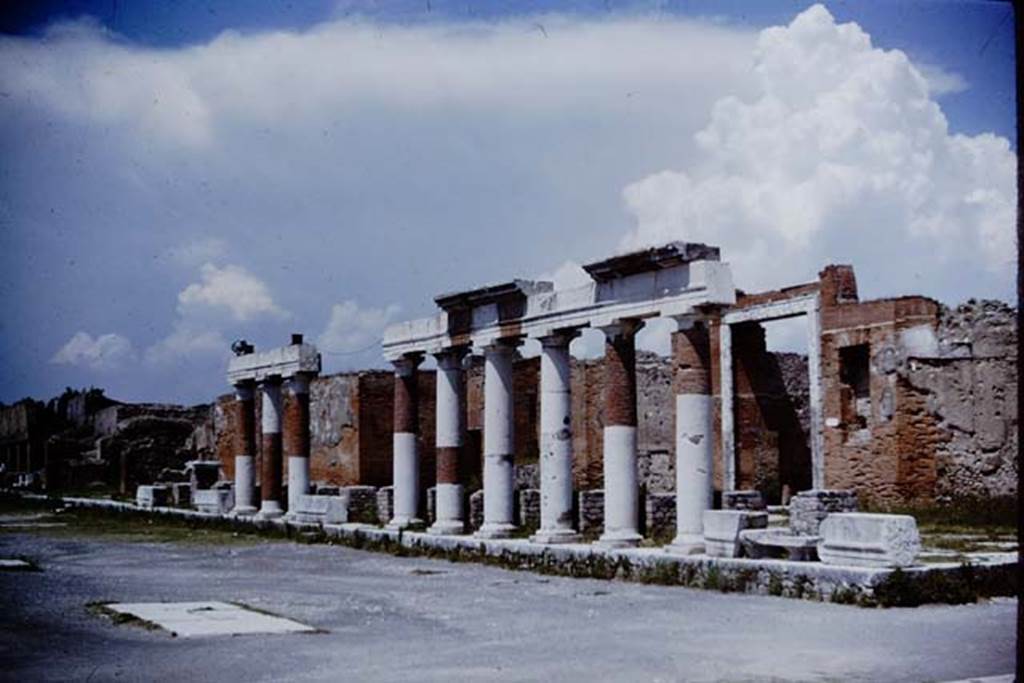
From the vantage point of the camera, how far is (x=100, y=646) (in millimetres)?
8734

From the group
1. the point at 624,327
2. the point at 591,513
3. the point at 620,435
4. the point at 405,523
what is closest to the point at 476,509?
the point at 405,523

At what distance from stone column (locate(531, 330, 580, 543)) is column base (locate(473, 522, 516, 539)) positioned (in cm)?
116

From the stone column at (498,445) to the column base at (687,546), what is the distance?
402 centimetres

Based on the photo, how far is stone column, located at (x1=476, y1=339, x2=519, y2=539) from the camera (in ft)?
57.9

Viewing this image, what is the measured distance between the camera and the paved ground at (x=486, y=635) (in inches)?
303

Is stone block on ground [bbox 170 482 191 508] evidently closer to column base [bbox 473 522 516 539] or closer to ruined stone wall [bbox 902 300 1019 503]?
column base [bbox 473 522 516 539]

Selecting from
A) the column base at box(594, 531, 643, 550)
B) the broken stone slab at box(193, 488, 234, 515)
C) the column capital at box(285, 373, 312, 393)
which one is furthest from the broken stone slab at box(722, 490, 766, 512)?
the broken stone slab at box(193, 488, 234, 515)

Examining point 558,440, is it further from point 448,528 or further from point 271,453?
point 271,453

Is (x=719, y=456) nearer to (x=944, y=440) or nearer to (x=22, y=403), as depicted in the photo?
(x=944, y=440)

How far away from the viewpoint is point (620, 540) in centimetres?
1478

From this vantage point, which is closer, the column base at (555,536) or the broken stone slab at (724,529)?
the broken stone slab at (724,529)

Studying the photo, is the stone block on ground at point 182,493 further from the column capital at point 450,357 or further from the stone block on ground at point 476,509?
the stone block on ground at point 476,509

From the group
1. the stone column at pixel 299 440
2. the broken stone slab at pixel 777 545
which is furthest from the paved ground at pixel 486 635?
the stone column at pixel 299 440

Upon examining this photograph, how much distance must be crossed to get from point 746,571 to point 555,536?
4111 mm
